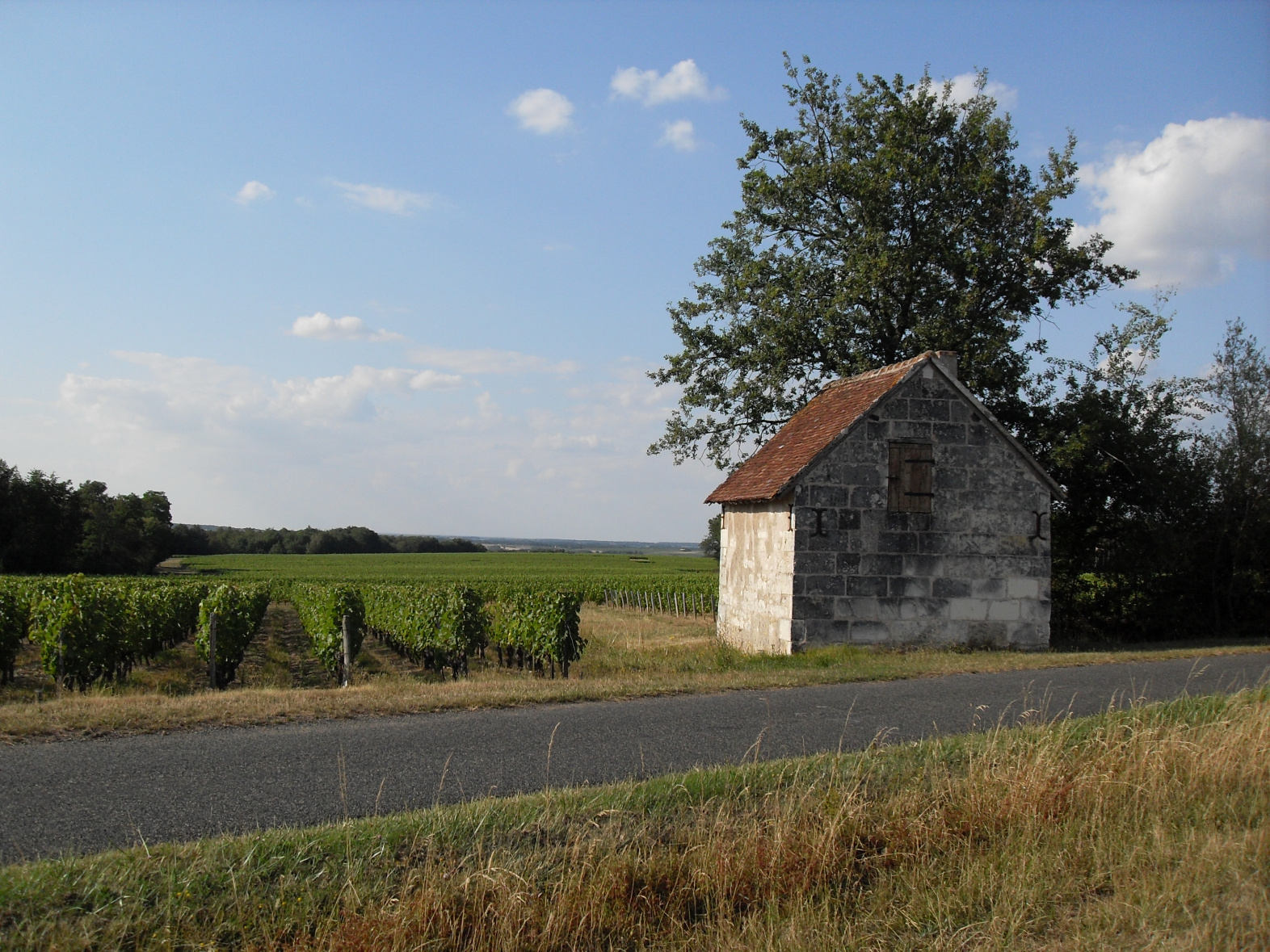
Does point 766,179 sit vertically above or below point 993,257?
above

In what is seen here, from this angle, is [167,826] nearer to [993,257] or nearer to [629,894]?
[629,894]

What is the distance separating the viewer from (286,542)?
385 feet

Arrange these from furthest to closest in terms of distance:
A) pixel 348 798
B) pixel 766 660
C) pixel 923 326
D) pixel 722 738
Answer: pixel 923 326 < pixel 766 660 < pixel 722 738 < pixel 348 798

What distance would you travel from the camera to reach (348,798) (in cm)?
641

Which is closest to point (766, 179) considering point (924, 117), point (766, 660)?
point (924, 117)

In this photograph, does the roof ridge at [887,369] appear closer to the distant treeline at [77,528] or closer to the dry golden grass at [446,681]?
the dry golden grass at [446,681]

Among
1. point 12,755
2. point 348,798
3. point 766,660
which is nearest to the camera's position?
point 348,798

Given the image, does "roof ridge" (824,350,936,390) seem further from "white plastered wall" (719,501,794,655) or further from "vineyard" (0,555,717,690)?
"vineyard" (0,555,717,690)

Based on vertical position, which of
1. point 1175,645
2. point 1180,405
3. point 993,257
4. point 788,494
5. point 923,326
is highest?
point 993,257

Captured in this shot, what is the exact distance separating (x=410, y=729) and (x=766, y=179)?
2057 centimetres

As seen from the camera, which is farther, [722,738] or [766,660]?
[766,660]

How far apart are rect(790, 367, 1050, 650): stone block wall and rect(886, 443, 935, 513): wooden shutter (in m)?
0.12

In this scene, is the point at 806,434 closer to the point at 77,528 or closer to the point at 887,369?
the point at 887,369

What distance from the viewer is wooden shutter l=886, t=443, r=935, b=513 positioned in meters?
16.9
